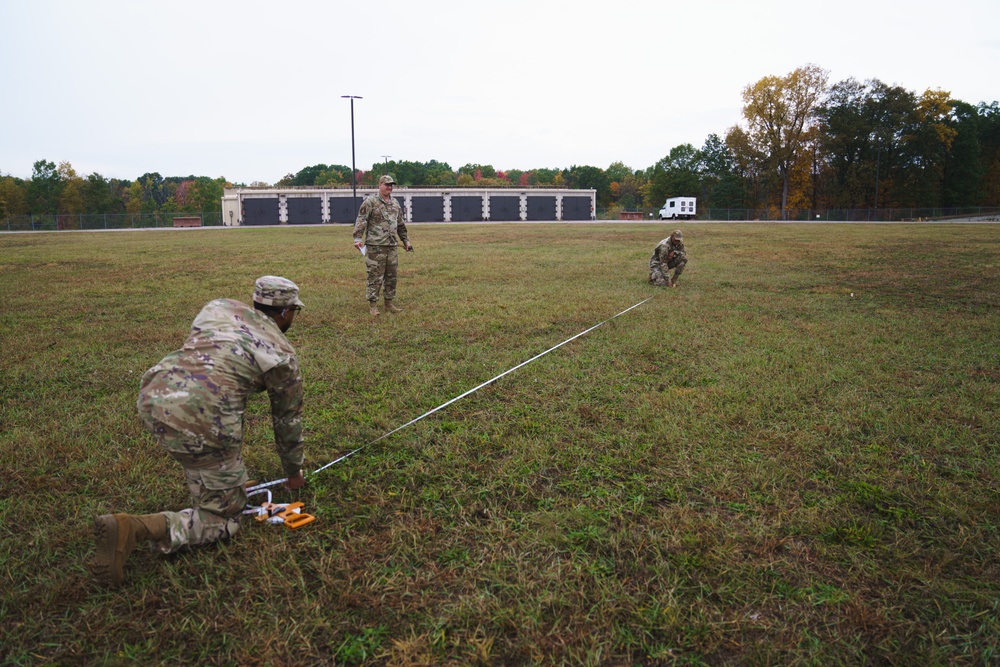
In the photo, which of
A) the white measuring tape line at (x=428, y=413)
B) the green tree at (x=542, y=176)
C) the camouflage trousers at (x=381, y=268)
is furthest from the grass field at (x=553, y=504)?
the green tree at (x=542, y=176)

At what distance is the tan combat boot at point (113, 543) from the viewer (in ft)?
9.31

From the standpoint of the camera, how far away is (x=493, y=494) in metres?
3.88

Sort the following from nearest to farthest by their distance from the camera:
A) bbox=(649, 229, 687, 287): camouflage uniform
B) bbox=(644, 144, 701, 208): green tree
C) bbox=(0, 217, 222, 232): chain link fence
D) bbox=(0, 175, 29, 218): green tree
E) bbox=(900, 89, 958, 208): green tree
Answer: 1. bbox=(649, 229, 687, 287): camouflage uniform
2. bbox=(0, 217, 222, 232): chain link fence
3. bbox=(900, 89, 958, 208): green tree
4. bbox=(0, 175, 29, 218): green tree
5. bbox=(644, 144, 701, 208): green tree

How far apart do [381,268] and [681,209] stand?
191 ft

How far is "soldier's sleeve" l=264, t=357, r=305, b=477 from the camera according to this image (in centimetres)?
344

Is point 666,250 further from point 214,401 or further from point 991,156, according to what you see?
point 991,156

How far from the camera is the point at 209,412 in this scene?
3.16 m

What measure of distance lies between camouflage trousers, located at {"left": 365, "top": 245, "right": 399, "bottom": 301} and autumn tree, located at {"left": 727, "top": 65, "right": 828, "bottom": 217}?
65.4 metres

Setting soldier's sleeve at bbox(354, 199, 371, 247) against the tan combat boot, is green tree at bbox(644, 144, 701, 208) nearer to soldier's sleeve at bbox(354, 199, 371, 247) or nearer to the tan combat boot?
soldier's sleeve at bbox(354, 199, 371, 247)

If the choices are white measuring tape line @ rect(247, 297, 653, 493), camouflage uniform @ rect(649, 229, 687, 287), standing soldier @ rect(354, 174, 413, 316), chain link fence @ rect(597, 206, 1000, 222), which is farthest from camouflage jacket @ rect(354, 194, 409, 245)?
chain link fence @ rect(597, 206, 1000, 222)

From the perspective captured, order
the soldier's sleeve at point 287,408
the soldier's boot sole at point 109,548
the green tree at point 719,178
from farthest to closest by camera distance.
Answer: the green tree at point 719,178, the soldier's sleeve at point 287,408, the soldier's boot sole at point 109,548

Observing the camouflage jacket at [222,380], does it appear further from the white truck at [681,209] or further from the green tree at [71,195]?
the green tree at [71,195]

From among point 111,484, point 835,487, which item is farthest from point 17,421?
point 835,487

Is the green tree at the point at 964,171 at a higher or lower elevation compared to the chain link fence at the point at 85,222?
higher
